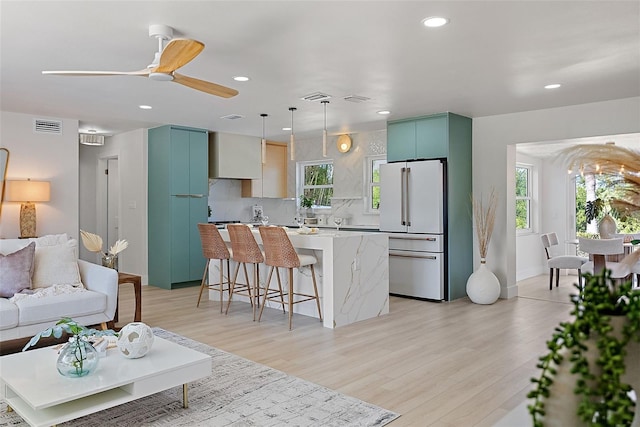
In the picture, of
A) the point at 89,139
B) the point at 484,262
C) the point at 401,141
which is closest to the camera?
the point at 484,262

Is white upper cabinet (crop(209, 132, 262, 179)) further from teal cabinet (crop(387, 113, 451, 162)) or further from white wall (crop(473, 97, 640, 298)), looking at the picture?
white wall (crop(473, 97, 640, 298))

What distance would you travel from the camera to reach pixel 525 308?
5.75 metres

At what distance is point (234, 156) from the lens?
8023 mm

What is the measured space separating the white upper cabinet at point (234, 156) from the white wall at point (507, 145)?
3.74 meters

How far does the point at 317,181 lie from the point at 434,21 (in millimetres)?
5745

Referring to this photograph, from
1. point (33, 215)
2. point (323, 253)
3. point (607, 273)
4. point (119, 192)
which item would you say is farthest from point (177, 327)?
point (607, 273)

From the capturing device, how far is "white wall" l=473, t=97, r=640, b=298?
219 inches

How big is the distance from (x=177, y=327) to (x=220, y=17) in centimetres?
313

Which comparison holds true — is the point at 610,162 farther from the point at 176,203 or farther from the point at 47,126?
the point at 47,126

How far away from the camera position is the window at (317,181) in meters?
8.55

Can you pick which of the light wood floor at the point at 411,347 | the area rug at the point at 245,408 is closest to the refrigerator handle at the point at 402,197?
the light wood floor at the point at 411,347

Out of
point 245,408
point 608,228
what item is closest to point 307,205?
point 608,228

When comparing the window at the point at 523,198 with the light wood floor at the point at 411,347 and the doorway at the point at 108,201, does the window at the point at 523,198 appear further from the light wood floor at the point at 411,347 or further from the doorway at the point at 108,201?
the doorway at the point at 108,201

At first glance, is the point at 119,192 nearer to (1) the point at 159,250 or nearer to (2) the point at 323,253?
(1) the point at 159,250
